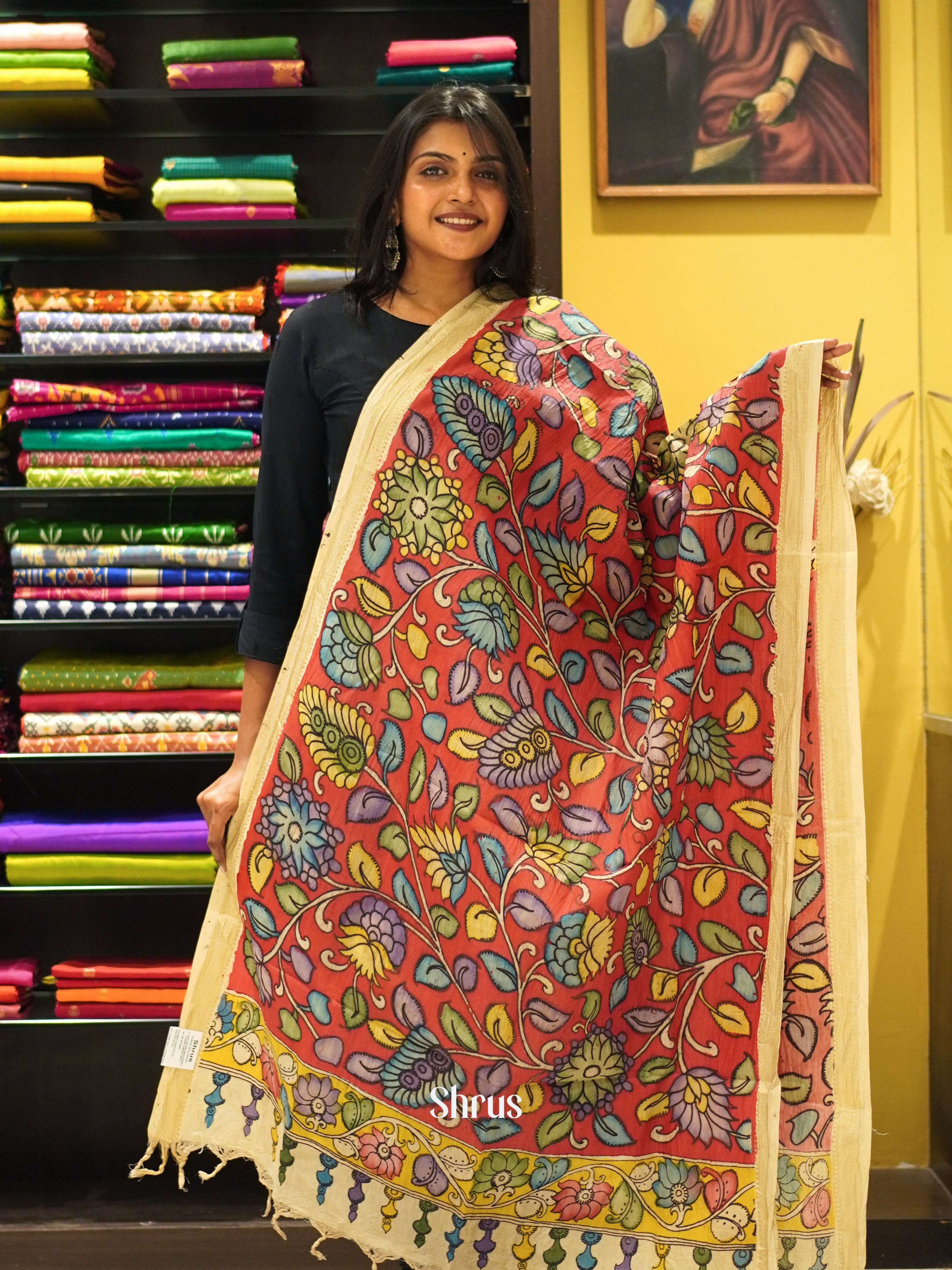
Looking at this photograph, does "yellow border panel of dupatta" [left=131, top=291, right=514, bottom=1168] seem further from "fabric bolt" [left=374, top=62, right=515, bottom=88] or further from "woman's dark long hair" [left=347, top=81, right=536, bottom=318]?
"fabric bolt" [left=374, top=62, right=515, bottom=88]

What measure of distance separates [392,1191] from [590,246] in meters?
1.90

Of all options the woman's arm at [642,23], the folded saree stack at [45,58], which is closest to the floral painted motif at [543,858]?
the folded saree stack at [45,58]

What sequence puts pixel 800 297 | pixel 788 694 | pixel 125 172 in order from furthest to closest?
pixel 800 297 → pixel 125 172 → pixel 788 694

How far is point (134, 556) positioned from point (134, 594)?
2.9 inches

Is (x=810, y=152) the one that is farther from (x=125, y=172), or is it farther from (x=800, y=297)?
(x=125, y=172)

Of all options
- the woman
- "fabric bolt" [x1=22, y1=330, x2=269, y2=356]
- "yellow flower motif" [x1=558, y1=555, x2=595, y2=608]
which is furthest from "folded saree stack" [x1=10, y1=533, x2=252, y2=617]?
"yellow flower motif" [x1=558, y1=555, x2=595, y2=608]

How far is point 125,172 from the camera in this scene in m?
2.34

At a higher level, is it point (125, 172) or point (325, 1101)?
point (125, 172)

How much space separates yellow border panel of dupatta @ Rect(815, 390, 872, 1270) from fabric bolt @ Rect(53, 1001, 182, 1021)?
1412 millimetres

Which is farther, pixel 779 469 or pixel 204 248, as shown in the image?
pixel 204 248

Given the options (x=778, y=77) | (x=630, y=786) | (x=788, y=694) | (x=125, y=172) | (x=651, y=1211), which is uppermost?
(x=778, y=77)

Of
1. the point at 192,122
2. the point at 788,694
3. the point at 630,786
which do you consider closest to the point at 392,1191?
the point at 630,786

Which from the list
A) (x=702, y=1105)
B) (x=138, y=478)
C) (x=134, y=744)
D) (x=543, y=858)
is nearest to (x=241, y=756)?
(x=543, y=858)

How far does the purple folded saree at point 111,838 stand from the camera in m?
2.24
